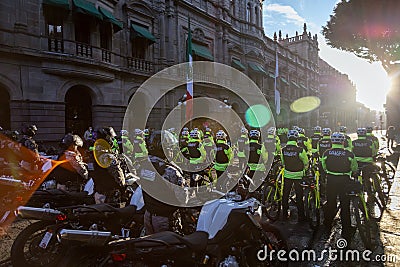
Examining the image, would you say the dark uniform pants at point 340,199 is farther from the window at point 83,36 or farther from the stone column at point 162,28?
the stone column at point 162,28

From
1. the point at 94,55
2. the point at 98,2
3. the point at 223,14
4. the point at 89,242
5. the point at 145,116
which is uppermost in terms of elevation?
the point at 223,14

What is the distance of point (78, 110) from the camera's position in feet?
52.7

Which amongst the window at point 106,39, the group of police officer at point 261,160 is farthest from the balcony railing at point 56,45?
the group of police officer at point 261,160

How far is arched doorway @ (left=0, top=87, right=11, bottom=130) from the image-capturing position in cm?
1309

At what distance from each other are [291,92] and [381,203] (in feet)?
130

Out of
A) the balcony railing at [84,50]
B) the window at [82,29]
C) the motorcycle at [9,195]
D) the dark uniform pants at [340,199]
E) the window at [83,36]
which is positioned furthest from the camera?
the window at [82,29]

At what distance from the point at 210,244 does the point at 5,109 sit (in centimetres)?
1377

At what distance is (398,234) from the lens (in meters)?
5.44

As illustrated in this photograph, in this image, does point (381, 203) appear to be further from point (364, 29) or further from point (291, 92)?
point (291, 92)

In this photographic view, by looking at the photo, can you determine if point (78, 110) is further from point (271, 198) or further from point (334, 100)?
point (334, 100)

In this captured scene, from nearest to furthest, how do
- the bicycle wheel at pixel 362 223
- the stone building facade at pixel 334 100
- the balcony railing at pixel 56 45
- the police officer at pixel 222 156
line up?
the bicycle wheel at pixel 362 223 < the police officer at pixel 222 156 < the balcony railing at pixel 56 45 < the stone building facade at pixel 334 100

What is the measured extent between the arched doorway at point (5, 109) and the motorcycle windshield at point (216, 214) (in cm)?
1317

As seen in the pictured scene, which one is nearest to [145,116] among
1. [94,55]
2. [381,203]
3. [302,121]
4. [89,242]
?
[94,55]

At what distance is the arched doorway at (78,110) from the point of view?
15539 mm
